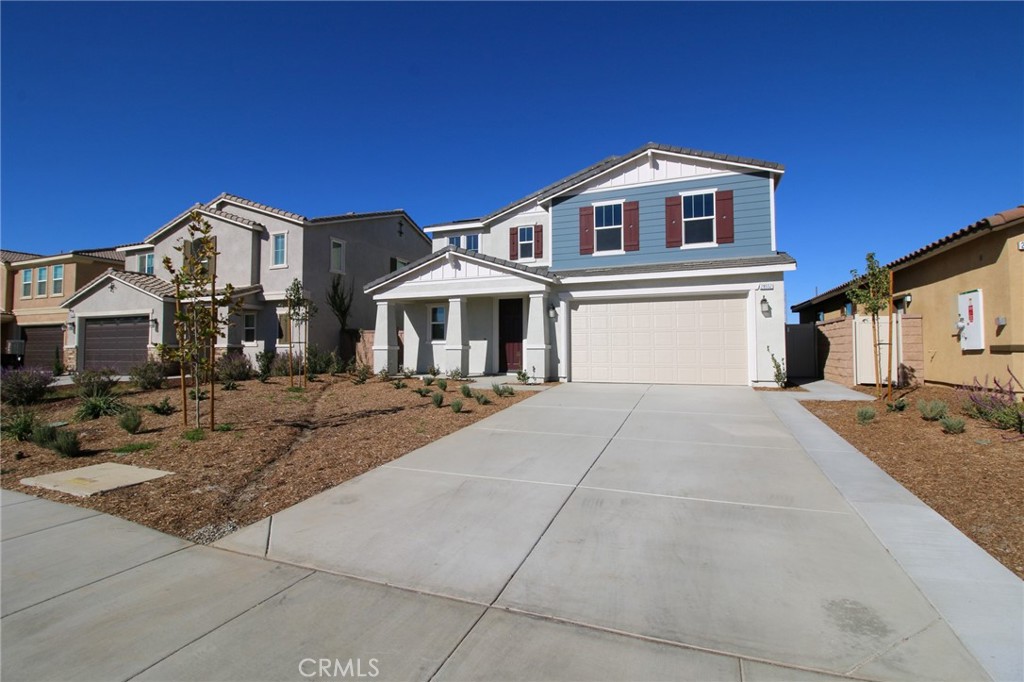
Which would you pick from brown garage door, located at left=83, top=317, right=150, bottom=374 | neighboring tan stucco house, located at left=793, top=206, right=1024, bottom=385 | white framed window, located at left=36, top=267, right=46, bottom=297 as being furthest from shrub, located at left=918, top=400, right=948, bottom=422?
white framed window, located at left=36, top=267, right=46, bottom=297

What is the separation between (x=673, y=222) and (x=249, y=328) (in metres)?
17.6

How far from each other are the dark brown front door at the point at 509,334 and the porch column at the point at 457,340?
158 centimetres

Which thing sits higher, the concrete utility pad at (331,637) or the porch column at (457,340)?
the porch column at (457,340)

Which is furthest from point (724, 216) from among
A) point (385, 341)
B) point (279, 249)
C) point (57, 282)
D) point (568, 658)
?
point (57, 282)

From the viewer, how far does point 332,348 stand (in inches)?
834

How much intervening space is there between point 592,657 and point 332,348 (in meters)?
20.3

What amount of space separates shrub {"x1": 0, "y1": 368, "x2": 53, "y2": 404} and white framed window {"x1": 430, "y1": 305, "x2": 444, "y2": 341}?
1077cm

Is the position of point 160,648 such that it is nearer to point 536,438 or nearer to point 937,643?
point 937,643

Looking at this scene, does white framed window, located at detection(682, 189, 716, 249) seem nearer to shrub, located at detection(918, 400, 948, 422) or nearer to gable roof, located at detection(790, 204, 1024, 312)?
gable roof, located at detection(790, 204, 1024, 312)

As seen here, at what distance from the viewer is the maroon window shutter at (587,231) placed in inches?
→ 615

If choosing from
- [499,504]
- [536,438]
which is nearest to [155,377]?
[536,438]

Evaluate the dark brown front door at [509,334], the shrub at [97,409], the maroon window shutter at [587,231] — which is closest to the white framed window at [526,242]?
the dark brown front door at [509,334]

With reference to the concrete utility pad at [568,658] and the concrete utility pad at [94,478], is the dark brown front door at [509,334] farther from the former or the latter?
the concrete utility pad at [568,658]

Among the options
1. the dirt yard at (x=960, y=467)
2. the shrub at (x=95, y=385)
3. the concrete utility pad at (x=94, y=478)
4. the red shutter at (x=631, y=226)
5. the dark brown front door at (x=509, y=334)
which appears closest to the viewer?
the dirt yard at (x=960, y=467)
